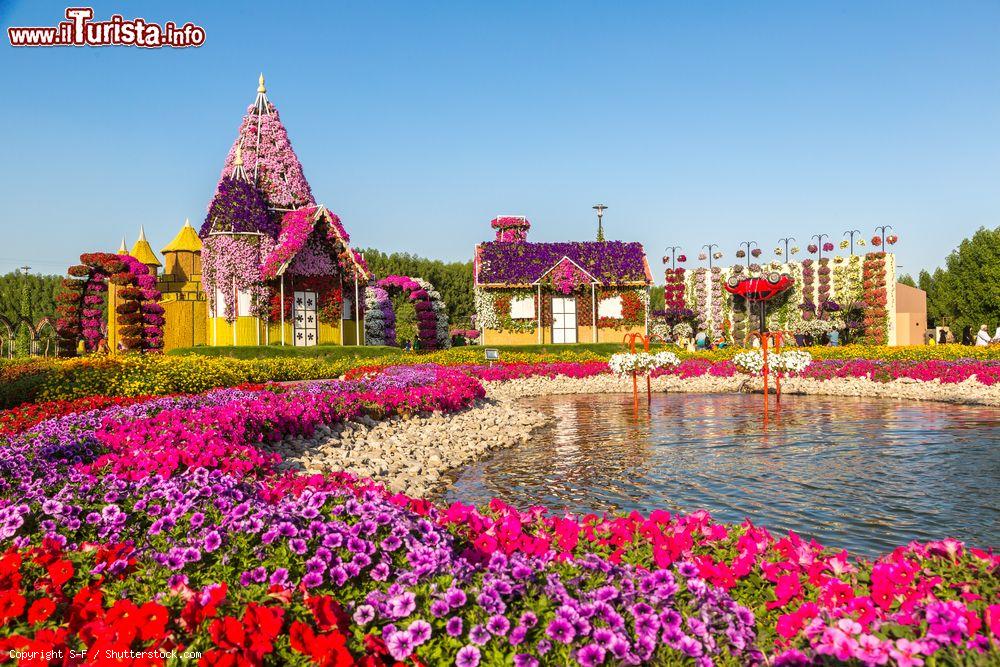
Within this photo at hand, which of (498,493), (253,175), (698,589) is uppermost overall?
(253,175)

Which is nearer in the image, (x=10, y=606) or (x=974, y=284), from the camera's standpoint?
(x=10, y=606)

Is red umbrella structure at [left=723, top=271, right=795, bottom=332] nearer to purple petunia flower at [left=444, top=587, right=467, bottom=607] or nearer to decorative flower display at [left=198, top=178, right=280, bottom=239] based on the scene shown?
decorative flower display at [left=198, top=178, right=280, bottom=239]

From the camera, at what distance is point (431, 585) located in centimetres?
349

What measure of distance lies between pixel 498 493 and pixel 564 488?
0.78 metres

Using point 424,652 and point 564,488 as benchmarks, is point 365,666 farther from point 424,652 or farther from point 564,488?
point 564,488

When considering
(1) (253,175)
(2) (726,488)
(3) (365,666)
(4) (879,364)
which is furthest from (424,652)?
(1) (253,175)

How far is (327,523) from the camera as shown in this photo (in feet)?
13.7

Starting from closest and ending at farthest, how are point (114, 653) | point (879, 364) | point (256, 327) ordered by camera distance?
point (114, 653), point (879, 364), point (256, 327)

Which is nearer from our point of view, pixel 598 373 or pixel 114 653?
pixel 114 653

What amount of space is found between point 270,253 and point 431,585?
27.6m

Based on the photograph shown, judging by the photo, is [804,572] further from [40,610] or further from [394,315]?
[394,315]

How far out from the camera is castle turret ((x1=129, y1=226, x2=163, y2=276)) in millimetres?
44375

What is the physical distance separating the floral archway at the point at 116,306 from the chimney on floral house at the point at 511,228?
18.4 m

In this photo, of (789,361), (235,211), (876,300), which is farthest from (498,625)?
(876,300)
